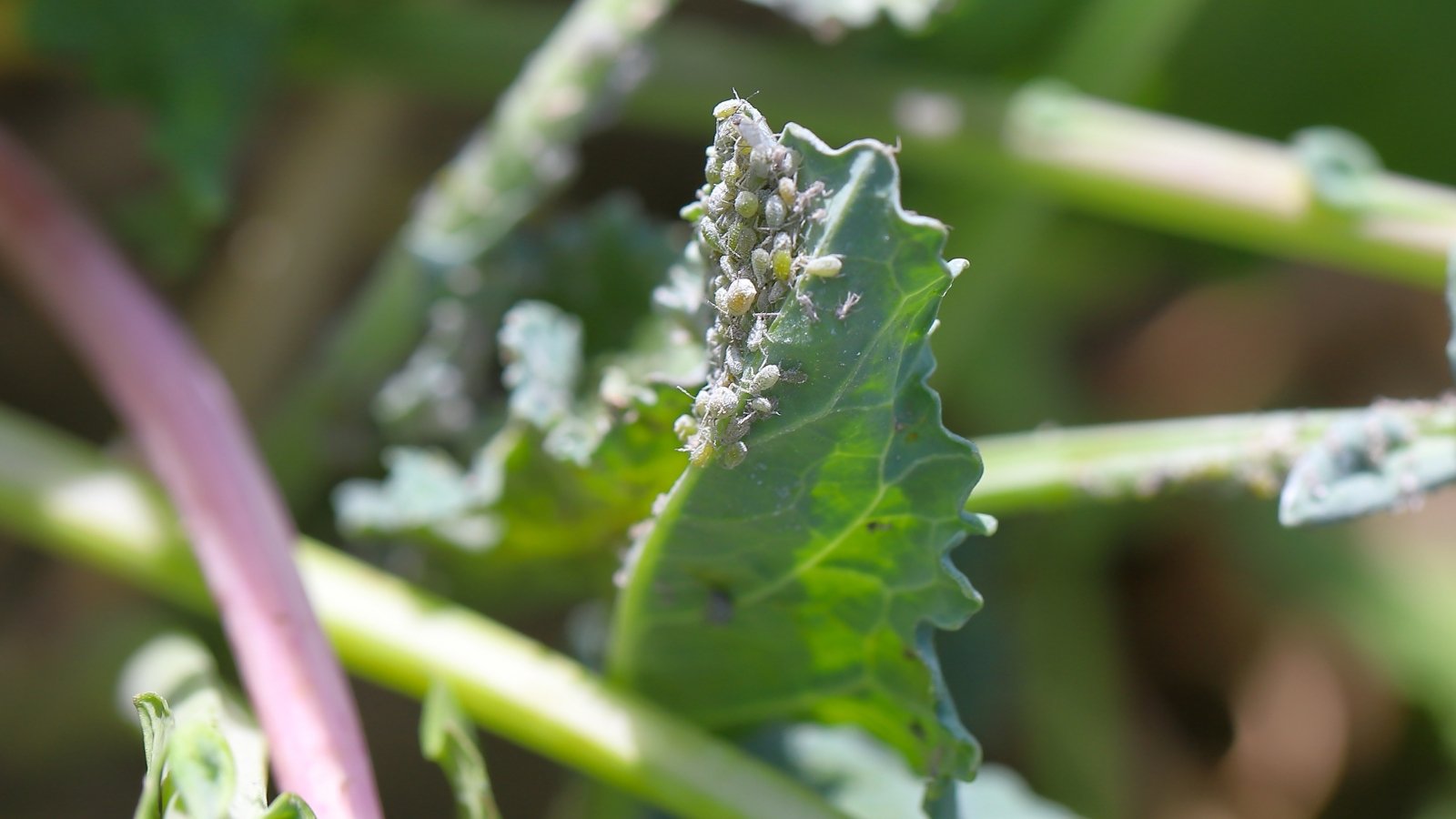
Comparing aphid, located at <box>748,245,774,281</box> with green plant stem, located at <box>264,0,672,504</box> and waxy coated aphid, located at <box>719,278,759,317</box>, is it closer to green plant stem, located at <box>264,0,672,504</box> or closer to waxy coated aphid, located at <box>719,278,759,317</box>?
waxy coated aphid, located at <box>719,278,759,317</box>

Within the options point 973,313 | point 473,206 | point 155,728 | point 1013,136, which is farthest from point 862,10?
point 155,728

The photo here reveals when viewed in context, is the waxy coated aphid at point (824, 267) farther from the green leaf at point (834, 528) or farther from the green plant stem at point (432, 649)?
the green plant stem at point (432, 649)

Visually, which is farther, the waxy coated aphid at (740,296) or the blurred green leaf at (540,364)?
the blurred green leaf at (540,364)

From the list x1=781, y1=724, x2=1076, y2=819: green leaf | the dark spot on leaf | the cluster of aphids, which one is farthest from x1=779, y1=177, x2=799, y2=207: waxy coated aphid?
x1=781, y1=724, x2=1076, y2=819: green leaf

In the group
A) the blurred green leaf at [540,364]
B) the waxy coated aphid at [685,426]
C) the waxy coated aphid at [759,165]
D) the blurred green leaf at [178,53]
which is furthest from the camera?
the blurred green leaf at [178,53]

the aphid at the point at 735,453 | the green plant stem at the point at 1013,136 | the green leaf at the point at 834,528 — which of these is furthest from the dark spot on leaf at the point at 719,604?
the green plant stem at the point at 1013,136
